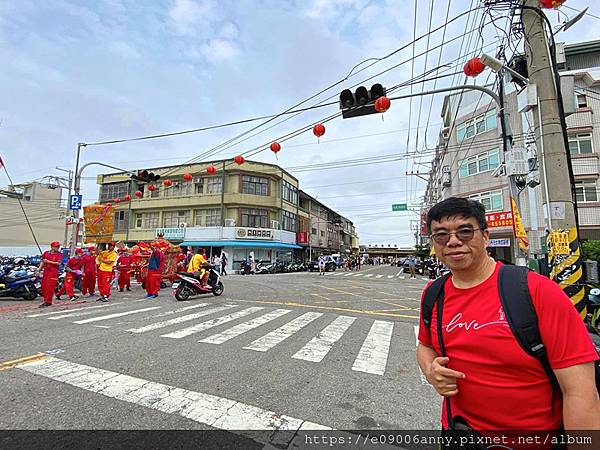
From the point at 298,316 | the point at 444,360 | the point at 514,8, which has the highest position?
the point at 514,8

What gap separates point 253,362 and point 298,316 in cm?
366

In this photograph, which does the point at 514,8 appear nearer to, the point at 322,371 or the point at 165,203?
the point at 322,371

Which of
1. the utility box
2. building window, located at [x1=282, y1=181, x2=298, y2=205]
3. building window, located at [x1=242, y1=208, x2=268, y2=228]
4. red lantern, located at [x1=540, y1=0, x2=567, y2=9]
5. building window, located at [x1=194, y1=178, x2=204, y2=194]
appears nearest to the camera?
red lantern, located at [x1=540, y1=0, x2=567, y2=9]

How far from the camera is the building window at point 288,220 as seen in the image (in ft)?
122

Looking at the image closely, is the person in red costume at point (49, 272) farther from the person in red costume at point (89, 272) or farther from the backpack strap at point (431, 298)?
the backpack strap at point (431, 298)

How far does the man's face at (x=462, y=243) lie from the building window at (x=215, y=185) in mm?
33003

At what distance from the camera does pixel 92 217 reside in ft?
48.4

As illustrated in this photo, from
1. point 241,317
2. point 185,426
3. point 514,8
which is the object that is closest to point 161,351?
point 185,426

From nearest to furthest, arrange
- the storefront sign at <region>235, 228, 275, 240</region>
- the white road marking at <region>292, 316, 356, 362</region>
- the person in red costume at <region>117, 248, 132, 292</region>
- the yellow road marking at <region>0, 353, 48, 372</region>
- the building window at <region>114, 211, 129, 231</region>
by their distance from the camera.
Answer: the yellow road marking at <region>0, 353, 48, 372</region>
the white road marking at <region>292, 316, 356, 362</region>
the person in red costume at <region>117, 248, 132, 292</region>
the storefront sign at <region>235, 228, 275, 240</region>
the building window at <region>114, 211, 129, 231</region>

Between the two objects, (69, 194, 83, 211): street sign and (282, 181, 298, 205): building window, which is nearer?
(69, 194, 83, 211): street sign

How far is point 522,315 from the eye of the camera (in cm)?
132

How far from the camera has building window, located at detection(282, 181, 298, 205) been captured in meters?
37.9

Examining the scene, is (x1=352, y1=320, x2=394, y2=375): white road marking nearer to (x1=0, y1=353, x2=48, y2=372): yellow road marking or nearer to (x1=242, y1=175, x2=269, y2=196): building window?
(x1=0, y1=353, x2=48, y2=372): yellow road marking

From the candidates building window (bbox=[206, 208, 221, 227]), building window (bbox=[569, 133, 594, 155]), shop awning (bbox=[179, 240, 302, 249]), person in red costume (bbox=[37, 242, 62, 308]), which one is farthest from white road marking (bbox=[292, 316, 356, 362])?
building window (bbox=[206, 208, 221, 227])
